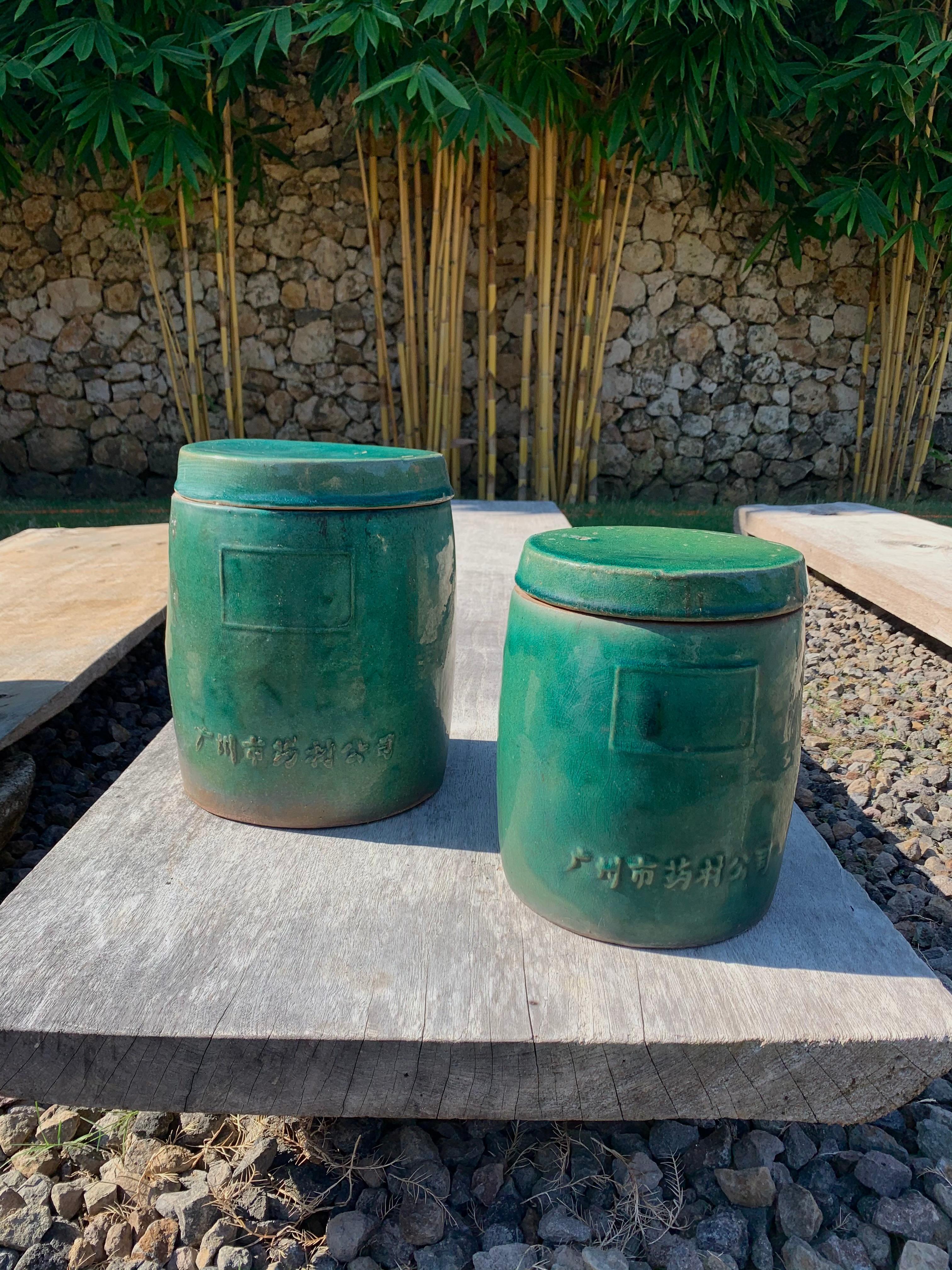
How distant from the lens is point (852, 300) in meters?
5.59

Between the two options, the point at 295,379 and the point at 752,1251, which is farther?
the point at 295,379

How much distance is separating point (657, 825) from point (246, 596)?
1.69 ft

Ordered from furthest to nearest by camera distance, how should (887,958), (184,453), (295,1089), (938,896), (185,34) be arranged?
1. (185,34)
2. (938,896)
3. (184,453)
4. (887,958)
5. (295,1089)

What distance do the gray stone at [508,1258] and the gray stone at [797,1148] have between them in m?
0.35

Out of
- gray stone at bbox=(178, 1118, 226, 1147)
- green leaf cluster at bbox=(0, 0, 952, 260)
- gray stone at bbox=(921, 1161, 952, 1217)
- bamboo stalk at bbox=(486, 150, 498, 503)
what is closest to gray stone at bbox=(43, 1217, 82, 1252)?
gray stone at bbox=(178, 1118, 226, 1147)

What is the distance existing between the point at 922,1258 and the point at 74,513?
5.05m

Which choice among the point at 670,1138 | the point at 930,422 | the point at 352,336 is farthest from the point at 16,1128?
the point at 930,422

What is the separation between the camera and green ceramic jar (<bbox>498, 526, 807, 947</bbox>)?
0.87m

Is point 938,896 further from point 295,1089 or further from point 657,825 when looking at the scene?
point 295,1089

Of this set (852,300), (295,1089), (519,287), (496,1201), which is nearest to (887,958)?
(496,1201)

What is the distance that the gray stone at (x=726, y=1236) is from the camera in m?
0.98

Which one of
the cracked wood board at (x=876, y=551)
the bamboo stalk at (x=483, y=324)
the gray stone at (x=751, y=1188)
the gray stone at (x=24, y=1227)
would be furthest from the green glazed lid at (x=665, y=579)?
the bamboo stalk at (x=483, y=324)

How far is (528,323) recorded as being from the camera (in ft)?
16.3

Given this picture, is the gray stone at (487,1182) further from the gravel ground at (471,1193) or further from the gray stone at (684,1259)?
the gray stone at (684,1259)
